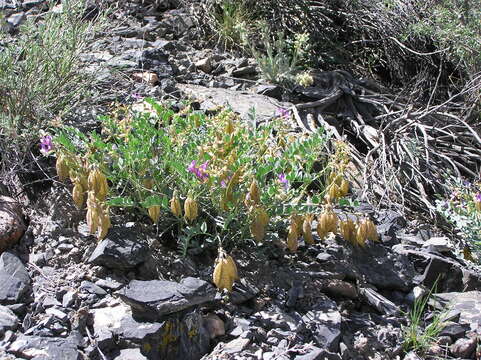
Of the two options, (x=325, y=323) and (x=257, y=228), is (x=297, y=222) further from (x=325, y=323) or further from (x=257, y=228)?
(x=325, y=323)

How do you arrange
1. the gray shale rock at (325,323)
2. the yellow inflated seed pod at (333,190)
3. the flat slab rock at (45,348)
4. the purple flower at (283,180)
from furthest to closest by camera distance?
the yellow inflated seed pod at (333,190) < the purple flower at (283,180) < the gray shale rock at (325,323) < the flat slab rock at (45,348)

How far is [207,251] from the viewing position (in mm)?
3098

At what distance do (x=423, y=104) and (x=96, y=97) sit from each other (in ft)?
9.31

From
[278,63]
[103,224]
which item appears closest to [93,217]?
[103,224]

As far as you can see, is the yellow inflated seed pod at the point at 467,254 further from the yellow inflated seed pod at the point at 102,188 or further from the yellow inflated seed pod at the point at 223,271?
the yellow inflated seed pod at the point at 102,188

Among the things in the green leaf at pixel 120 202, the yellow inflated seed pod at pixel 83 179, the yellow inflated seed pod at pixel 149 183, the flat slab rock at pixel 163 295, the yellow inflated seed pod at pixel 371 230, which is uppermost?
the yellow inflated seed pod at pixel 83 179

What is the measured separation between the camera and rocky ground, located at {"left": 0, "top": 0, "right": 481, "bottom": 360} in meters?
2.56

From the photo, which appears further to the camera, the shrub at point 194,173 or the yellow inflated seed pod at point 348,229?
the yellow inflated seed pod at point 348,229

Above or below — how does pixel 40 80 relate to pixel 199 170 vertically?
above

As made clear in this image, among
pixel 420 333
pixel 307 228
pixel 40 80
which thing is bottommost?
pixel 420 333

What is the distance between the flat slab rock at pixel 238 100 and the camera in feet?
15.2

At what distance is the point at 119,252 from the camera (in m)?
2.87

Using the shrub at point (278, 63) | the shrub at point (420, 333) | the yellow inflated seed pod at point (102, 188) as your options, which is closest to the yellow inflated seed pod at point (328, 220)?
the shrub at point (420, 333)

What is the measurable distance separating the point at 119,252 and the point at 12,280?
459 millimetres
